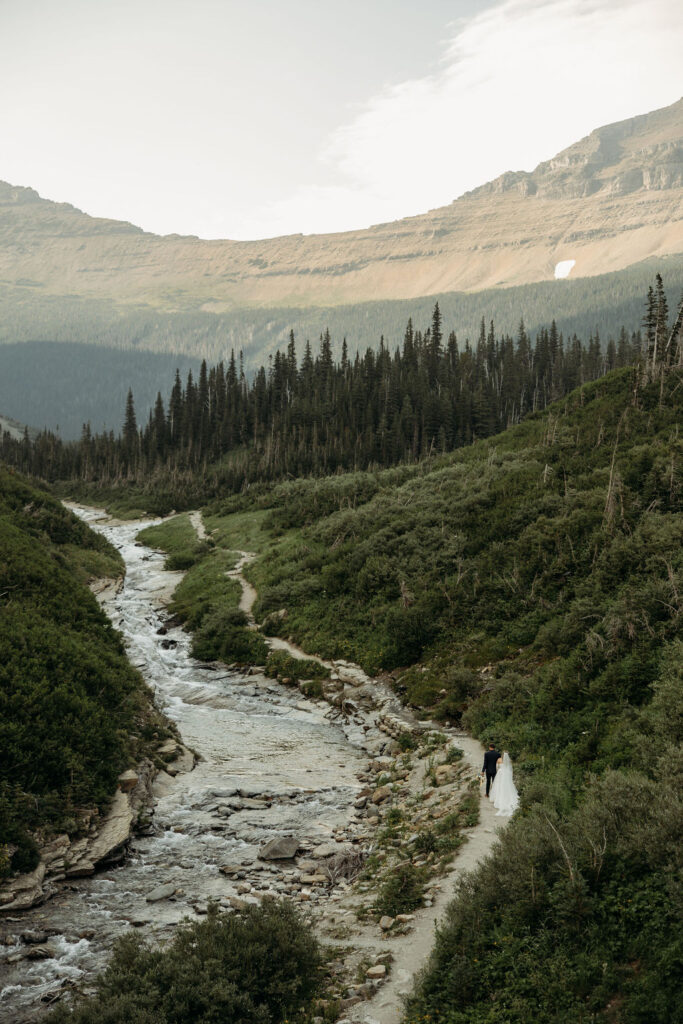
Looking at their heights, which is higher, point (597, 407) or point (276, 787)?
point (597, 407)

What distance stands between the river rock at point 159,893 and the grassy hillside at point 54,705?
2.42m

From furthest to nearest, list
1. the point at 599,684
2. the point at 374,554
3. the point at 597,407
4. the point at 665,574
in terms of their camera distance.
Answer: the point at 597,407 < the point at 374,554 < the point at 665,574 < the point at 599,684

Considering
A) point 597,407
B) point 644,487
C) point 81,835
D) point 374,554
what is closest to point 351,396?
point 597,407

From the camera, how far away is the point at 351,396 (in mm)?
112438

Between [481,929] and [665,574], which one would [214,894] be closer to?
[481,929]

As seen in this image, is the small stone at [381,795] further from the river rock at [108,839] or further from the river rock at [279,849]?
the river rock at [108,839]

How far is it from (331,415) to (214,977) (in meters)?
106

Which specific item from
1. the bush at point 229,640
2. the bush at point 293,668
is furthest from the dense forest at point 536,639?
the bush at point 293,668

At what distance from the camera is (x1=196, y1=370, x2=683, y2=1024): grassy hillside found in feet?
30.9

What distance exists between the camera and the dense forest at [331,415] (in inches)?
3826

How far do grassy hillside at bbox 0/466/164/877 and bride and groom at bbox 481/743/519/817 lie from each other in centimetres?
923

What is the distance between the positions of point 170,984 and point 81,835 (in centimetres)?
621

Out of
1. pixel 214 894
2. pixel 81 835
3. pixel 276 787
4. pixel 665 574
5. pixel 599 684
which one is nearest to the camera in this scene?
pixel 214 894

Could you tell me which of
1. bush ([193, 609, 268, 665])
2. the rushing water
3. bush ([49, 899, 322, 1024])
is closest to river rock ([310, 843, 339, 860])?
the rushing water
